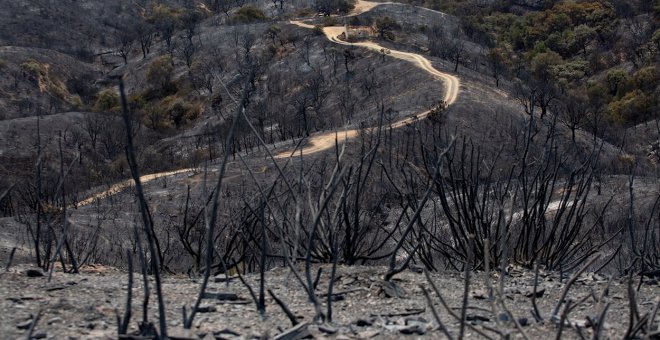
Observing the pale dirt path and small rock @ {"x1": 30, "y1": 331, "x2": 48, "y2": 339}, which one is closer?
small rock @ {"x1": 30, "y1": 331, "x2": 48, "y2": 339}

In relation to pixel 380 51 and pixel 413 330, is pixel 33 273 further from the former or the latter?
pixel 380 51

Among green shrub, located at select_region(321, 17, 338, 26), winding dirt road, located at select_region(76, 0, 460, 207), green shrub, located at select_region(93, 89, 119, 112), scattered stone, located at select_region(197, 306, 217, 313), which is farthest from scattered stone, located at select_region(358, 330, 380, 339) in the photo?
green shrub, located at select_region(321, 17, 338, 26)

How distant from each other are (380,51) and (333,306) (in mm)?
55582

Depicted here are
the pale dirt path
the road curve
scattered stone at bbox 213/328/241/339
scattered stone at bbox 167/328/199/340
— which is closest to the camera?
scattered stone at bbox 167/328/199/340

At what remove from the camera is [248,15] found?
82.8 meters

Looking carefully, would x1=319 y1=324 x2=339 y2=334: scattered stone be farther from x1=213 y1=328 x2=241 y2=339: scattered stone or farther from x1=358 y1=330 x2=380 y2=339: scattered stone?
x1=213 y1=328 x2=241 y2=339: scattered stone

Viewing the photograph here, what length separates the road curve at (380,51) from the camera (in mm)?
37844

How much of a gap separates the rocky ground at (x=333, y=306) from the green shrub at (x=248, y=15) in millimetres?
75648

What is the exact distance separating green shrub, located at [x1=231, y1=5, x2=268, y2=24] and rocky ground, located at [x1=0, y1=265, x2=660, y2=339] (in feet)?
248

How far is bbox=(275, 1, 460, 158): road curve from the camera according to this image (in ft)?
124

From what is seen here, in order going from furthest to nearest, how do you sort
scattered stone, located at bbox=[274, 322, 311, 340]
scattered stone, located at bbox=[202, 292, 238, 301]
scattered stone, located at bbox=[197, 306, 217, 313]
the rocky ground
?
scattered stone, located at bbox=[202, 292, 238, 301] → scattered stone, located at bbox=[197, 306, 217, 313] → the rocky ground → scattered stone, located at bbox=[274, 322, 311, 340]

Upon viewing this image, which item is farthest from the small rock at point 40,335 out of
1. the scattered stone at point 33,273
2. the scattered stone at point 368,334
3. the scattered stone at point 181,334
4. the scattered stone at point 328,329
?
the scattered stone at point 33,273

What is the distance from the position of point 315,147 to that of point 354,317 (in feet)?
106

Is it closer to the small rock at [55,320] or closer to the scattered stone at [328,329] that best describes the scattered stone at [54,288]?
the small rock at [55,320]
